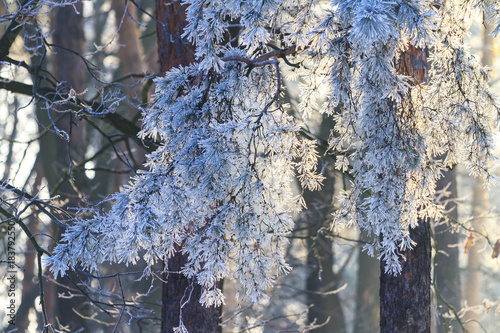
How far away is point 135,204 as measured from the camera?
10.9 ft

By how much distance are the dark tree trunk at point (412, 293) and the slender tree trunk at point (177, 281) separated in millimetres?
1763

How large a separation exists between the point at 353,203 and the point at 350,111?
850 millimetres

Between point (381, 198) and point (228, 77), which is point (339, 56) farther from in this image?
point (381, 198)

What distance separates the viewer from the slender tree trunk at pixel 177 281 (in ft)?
16.7

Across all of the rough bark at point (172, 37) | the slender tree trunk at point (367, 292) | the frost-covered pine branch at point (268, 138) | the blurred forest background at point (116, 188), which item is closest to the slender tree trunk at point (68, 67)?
the blurred forest background at point (116, 188)

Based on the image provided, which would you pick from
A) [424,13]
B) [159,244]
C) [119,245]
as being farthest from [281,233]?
[424,13]

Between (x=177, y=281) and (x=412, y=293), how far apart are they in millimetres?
2364

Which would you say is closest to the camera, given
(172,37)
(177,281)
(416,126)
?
(416,126)

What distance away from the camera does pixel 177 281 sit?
17.2 feet

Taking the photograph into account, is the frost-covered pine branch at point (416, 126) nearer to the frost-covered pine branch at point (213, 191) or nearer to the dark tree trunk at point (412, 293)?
the frost-covered pine branch at point (213, 191)

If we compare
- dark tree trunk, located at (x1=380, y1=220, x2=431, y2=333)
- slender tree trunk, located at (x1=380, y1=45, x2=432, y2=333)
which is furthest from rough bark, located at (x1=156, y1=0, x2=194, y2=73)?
dark tree trunk, located at (x1=380, y1=220, x2=431, y2=333)

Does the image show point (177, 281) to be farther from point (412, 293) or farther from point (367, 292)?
point (367, 292)

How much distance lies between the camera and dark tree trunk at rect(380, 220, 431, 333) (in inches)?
187

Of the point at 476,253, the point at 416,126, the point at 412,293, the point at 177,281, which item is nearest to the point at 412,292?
the point at 412,293
